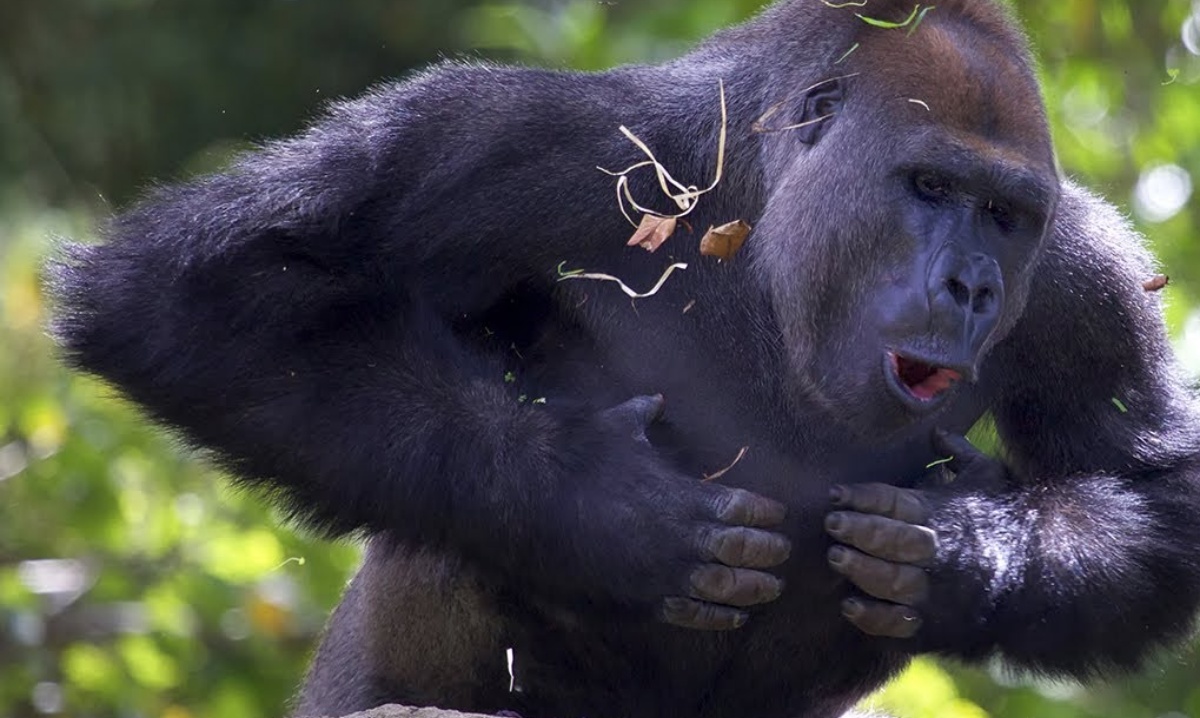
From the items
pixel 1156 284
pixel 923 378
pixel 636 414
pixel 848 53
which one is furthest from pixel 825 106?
pixel 1156 284

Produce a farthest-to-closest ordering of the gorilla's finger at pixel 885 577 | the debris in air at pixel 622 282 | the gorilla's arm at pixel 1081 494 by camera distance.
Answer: the debris in air at pixel 622 282, the gorilla's arm at pixel 1081 494, the gorilla's finger at pixel 885 577

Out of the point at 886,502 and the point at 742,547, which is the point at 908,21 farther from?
the point at 742,547

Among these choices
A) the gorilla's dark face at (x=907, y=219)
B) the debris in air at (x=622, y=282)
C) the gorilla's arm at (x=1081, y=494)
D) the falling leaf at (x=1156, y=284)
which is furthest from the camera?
the falling leaf at (x=1156, y=284)

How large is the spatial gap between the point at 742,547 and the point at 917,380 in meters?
0.54

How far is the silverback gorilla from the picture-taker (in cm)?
421

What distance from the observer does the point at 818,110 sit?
4.59 metres

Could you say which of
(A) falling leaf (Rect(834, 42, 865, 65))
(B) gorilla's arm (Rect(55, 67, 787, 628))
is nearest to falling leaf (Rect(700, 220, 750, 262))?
(B) gorilla's arm (Rect(55, 67, 787, 628))

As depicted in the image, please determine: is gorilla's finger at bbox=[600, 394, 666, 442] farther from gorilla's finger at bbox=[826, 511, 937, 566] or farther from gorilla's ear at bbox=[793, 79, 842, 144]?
gorilla's ear at bbox=[793, 79, 842, 144]

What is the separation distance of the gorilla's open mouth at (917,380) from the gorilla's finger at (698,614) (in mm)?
620

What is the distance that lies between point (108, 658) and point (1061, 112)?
4.67 m

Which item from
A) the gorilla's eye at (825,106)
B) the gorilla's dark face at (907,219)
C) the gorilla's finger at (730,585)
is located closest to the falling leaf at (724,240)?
the gorilla's dark face at (907,219)

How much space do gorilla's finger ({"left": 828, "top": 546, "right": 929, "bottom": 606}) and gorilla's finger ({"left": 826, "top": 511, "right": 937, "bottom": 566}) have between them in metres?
0.02

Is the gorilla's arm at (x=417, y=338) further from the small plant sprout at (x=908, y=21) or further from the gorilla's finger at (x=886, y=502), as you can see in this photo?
the small plant sprout at (x=908, y=21)

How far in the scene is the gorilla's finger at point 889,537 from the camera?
427 cm
